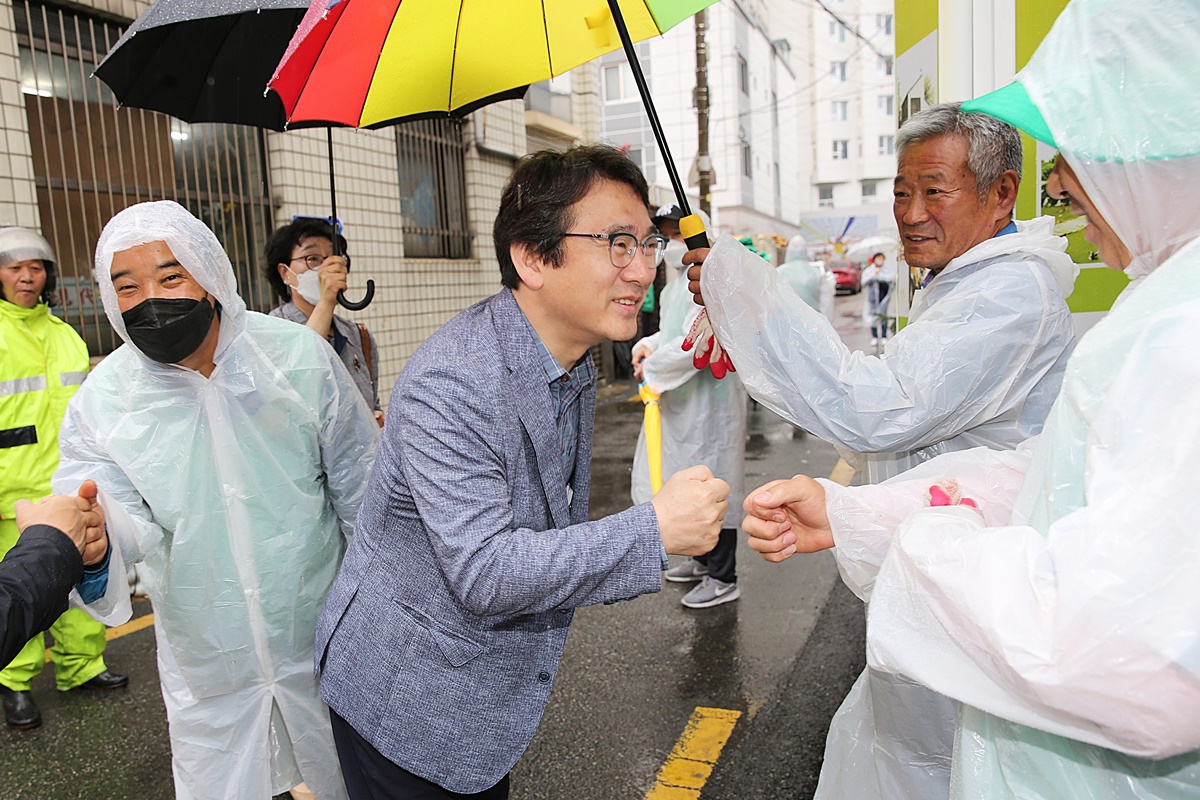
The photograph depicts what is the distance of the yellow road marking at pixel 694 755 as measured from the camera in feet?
9.39

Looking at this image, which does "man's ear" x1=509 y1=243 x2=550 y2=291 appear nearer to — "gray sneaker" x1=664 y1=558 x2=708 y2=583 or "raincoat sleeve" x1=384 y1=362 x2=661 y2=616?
"raincoat sleeve" x1=384 y1=362 x2=661 y2=616

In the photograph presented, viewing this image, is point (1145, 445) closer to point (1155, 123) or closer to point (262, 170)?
point (1155, 123)

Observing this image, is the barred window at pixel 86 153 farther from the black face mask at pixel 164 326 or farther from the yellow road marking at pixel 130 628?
the black face mask at pixel 164 326

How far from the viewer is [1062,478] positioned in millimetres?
1056

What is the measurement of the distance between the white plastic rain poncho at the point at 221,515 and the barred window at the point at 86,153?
4.10 m

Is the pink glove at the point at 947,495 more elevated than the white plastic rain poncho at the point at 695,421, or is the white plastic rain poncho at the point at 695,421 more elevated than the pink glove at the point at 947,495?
the pink glove at the point at 947,495

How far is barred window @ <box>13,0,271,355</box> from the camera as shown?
5.46 meters

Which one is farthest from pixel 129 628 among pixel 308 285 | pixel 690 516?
pixel 690 516

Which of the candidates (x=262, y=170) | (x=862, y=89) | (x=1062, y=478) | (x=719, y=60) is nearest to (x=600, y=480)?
(x=262, y=170)

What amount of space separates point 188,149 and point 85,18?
42.3 inches

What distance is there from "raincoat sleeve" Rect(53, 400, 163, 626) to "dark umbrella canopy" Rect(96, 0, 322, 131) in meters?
1.08

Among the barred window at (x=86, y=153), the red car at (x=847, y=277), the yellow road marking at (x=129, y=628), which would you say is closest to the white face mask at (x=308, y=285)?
the yellow road marking at (x=129, y=628)

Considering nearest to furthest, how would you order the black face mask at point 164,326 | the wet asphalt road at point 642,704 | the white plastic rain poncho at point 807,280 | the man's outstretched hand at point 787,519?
the man's outstretched hand at point 787,519, the black face mask at point 164,326, the wet asphalt road at point 642,704, the white plastic rain poncho at point 807,280

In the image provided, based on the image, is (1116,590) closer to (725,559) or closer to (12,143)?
(725,559)
